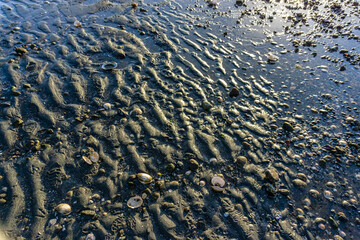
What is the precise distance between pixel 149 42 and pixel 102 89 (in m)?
3.41

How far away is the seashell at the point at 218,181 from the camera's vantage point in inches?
163

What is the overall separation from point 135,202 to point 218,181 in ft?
5.98

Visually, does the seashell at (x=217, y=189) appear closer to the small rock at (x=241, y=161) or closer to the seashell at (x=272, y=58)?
the small rock at (x=241, y=161)

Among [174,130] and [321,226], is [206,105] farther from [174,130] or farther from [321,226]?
[321,226]

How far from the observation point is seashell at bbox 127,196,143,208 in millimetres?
3748

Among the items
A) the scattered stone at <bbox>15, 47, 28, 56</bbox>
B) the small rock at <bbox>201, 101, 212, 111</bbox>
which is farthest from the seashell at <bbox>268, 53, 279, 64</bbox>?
the scattered stone at <bbox>15, 47, 28, 56</bbox>

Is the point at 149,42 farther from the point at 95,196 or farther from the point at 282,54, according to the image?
the point at 95,196

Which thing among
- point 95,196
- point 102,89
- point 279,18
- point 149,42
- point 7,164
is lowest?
point 7,164

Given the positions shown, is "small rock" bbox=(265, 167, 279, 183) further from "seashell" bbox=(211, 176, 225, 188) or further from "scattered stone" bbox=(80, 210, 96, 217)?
"scattered stone" bbox=(80, 210, 96, 217)

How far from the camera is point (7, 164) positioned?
4.12 m

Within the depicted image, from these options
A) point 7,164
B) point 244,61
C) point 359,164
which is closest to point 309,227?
point 359,164

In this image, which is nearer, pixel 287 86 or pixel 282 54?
pixel 287 86

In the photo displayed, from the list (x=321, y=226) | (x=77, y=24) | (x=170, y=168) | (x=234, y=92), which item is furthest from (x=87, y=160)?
(x=77, y=24)

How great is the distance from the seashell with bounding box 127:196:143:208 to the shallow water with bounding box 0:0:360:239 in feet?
0.30
